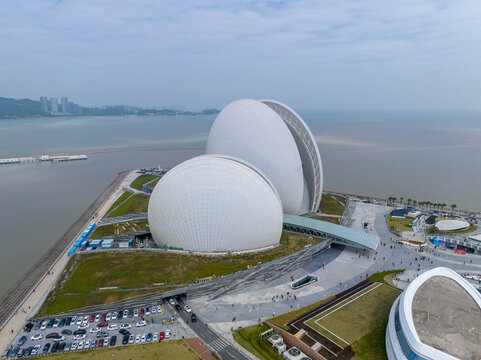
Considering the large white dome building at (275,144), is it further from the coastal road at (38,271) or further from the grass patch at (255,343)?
the coastal road at (38,271)

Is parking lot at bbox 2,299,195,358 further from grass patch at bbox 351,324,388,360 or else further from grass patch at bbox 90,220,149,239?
grass patch at bbox 90,220,149,239

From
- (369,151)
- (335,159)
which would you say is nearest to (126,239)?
(335,159)

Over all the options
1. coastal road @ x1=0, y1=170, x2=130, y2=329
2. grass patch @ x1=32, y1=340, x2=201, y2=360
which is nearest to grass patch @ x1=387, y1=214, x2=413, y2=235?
grass patch @ x1=32, y1=340, x2=201, y2=360

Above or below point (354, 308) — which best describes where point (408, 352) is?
above

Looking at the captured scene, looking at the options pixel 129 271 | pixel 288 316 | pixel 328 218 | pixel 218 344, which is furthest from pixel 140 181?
pixel 288 316

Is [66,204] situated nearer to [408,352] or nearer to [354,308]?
[354,308]

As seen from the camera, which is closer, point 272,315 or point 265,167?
point 272,315
